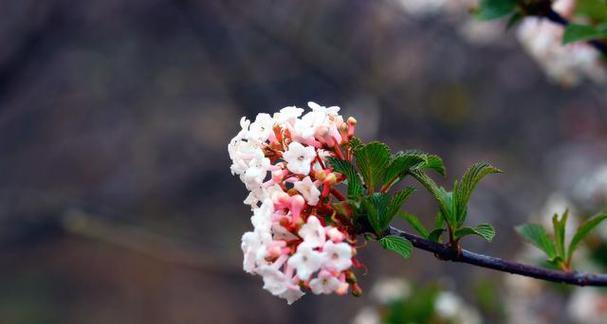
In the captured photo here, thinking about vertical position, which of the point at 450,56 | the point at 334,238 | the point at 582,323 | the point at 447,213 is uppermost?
the point at 450,56

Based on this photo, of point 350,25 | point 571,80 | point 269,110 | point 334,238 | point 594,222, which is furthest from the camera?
point 350,25

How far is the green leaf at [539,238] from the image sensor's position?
187cm

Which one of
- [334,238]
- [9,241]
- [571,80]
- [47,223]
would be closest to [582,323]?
[571,80]

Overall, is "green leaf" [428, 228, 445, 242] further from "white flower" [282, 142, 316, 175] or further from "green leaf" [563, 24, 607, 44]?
"green leaf" [563, 24, 607, 44]

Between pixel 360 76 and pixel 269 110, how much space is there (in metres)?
0.79

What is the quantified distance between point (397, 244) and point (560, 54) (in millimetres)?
1906

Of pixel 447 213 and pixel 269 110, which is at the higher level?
pixel 269 110

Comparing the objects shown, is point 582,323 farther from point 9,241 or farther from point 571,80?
point 9,241

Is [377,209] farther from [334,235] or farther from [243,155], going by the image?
[243,155]

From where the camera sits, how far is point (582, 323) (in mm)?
4207

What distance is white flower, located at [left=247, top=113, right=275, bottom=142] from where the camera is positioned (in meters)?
1.64

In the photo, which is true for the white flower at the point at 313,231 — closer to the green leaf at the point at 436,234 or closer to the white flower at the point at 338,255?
the white flower at the point at 338,255

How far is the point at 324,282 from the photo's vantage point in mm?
1447

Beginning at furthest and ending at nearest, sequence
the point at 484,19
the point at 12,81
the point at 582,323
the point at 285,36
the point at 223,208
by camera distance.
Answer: the point at 223,208 < the point at 285,36 < the point at 12,81 < the point at 582,323 < the point at 484,19
